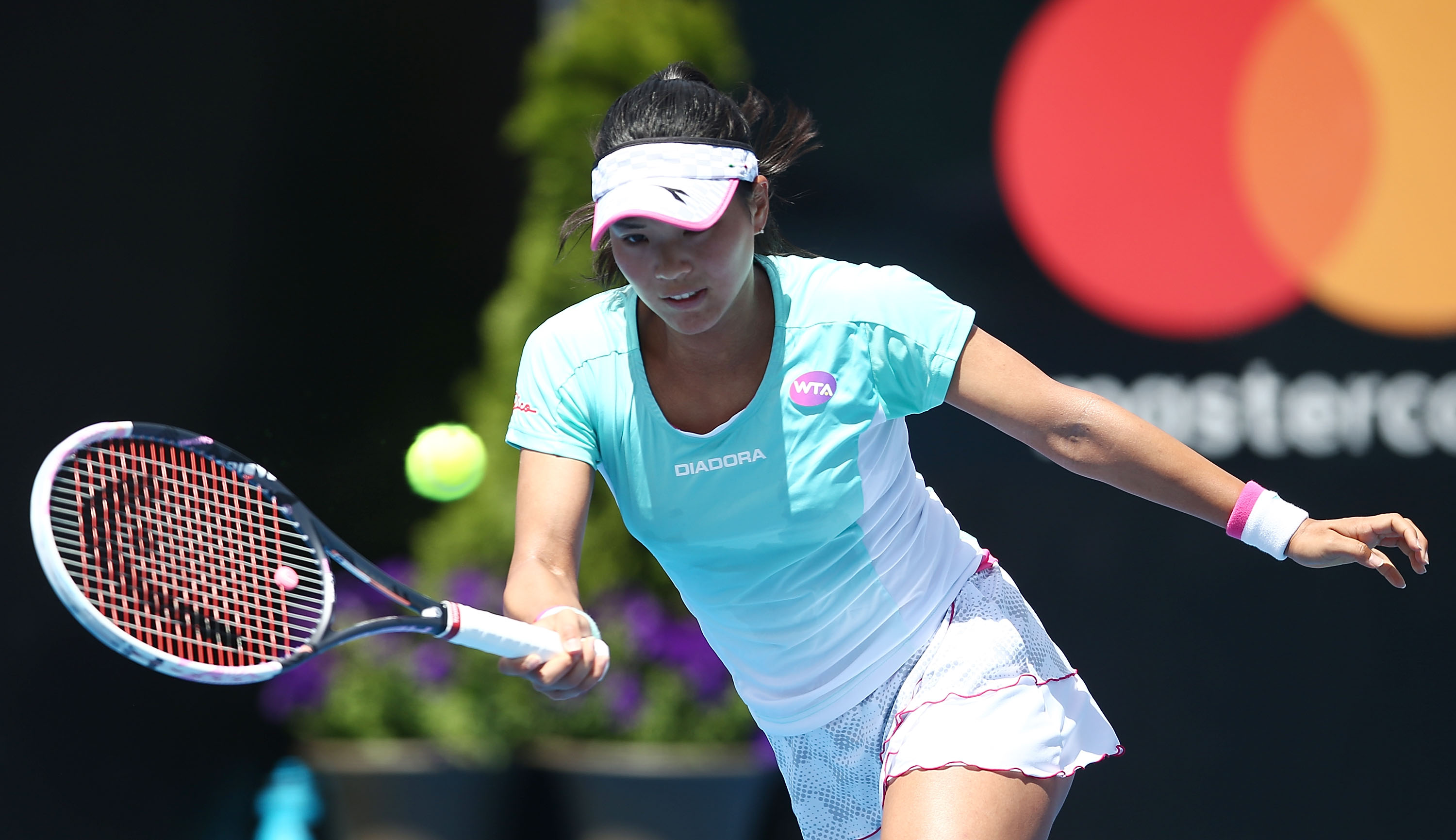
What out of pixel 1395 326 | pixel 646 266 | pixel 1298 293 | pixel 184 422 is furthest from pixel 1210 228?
pixel 184 422

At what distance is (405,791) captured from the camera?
457cm

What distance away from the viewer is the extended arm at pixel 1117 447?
8.02 feet

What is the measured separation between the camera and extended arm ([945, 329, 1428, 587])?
244 cm

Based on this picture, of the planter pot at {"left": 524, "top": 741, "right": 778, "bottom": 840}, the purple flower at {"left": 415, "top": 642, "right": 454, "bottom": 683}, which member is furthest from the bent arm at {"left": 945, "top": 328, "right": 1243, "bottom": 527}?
the purple flower at {"left": 415, "top": 642, "right": 454, "bottom": 683}

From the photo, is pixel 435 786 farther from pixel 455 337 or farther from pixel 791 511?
pixel 791 511

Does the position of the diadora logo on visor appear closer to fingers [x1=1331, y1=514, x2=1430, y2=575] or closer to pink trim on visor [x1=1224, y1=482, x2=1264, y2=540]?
pink trim on visor [x1=1224, y1=482, x2=1264, y2=540]

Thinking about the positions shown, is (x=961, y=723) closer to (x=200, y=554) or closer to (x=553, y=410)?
(x=553, y=410)

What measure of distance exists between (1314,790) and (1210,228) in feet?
5.99

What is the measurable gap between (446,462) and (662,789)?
58.4 inches

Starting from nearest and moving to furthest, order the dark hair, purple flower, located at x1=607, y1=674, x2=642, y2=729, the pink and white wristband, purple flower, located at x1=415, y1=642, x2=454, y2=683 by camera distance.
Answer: the dark hair → the pink and white wristband → purple flower, located at x1=607, y1=674, x2=642, y2=729 → purple flower, located at x1=415, y1=642, x2=454, y2=683

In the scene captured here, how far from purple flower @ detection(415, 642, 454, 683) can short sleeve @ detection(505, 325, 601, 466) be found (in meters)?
2.39

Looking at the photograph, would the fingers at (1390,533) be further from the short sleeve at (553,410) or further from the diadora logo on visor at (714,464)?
the short sleeve at (553,410)

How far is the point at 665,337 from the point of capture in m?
2.52

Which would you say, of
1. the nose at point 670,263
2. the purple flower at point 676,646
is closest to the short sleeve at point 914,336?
the nose at point 670,263
